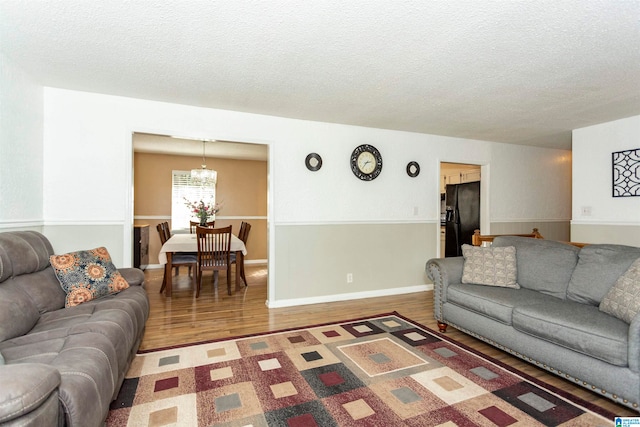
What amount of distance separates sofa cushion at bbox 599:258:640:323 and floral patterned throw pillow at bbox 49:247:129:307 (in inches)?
138

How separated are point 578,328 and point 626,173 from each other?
10.2 ft

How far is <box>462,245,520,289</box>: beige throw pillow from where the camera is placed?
2.86 m

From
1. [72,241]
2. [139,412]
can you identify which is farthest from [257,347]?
[72,241]

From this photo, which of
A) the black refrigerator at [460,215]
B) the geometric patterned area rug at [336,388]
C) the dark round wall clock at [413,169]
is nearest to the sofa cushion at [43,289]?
the geometric patterned area rug at [336,388]

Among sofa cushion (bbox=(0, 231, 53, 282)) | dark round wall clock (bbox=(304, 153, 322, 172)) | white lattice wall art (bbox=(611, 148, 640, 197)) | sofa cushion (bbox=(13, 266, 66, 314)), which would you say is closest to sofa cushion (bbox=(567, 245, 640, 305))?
white lattice wall art (bbox=(611, 148, 640, 197))

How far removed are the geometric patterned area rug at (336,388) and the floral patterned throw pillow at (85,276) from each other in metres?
0.60

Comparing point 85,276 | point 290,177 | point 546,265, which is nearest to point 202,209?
point 290,177

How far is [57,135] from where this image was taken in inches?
118

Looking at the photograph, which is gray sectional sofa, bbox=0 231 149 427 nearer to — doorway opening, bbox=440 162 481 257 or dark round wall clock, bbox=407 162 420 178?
dark round wall clock, bbox=407 162 420 178

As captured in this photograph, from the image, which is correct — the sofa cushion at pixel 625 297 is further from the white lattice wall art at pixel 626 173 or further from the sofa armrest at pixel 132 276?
the sofa armrest at pixel 132 276

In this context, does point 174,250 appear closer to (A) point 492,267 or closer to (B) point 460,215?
(A) point 492,267

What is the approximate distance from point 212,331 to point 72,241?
1.64 metres

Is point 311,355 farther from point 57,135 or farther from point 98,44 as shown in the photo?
point 57,135

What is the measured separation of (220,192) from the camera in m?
6.95
